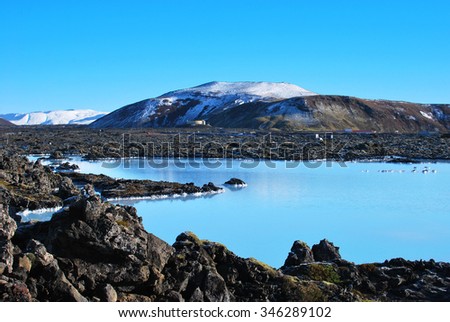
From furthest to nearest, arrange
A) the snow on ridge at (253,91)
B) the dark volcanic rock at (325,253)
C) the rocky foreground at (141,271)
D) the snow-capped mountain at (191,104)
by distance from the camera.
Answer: the snow on ridge at (253,91)
the snow-capped mountain at (191,104)
the dark volcanic rock at (325,253)
the rocky foreground at (141,271)

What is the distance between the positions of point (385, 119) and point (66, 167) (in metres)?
114

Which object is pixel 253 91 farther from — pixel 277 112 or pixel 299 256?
pixel 299 256

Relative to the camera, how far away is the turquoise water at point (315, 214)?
13430mm

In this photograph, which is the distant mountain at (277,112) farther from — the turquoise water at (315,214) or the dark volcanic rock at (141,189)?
the dark volcanic rock at (141,189)

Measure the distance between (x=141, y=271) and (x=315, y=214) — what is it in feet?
37.0

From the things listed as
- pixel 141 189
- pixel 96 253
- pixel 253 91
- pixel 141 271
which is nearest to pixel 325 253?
pixel 141 271

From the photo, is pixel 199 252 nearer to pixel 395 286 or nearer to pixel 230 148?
pixel 395 286

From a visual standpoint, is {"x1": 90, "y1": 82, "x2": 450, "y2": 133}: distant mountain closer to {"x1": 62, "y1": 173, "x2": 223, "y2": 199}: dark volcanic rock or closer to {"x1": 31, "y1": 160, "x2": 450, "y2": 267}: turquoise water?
{"x1": 31, "y1": 160, "x2": 450, "y2": 267}: turquoise water

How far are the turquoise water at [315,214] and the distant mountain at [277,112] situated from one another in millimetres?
80689

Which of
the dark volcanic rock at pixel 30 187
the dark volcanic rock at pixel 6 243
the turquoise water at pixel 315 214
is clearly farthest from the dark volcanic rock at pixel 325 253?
the dark volcanic rock at pixel 30 187

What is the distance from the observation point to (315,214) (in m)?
18.0

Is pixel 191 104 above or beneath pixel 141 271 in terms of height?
above

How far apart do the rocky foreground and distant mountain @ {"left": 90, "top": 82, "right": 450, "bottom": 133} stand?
9935cm
